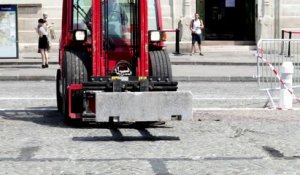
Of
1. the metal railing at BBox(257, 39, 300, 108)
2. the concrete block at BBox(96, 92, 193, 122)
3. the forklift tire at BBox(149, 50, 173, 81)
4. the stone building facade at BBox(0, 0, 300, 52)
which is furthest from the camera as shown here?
the stone building facade at BBox(0, 0, 300, 52)

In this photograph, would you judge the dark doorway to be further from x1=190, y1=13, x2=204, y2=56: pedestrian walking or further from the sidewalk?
x1=190, y1=13, x2=204, y2=56: pedestrian walking

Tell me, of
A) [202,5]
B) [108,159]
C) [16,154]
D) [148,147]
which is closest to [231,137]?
[148,147]

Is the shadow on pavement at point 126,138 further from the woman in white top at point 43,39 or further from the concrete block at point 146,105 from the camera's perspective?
the woman in white top at point 43,39

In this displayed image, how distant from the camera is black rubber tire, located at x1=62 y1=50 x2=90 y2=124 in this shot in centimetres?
1245

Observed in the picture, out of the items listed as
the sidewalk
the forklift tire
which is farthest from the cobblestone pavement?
the sidewalk

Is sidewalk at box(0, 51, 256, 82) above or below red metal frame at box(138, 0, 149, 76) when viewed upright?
below

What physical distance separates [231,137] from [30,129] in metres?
3.13

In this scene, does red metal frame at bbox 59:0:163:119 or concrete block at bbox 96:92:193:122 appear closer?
concrete block at bbox 96:92:193:122

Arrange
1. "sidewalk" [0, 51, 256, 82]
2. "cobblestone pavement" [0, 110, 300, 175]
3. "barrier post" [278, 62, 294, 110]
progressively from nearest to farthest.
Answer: "cobblestone pavement" [0, 110, 300, 175] → "barrier post" [278, 62, 294, 110] → "sidewalk" [0, 51, 256, 82]

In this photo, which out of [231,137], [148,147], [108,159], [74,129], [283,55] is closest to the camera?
[108,159]

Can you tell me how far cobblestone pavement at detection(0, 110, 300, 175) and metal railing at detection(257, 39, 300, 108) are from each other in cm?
277

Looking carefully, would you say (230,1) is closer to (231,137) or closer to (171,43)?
(171,43)

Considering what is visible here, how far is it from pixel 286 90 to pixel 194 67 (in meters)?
11.5

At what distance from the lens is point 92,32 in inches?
489
